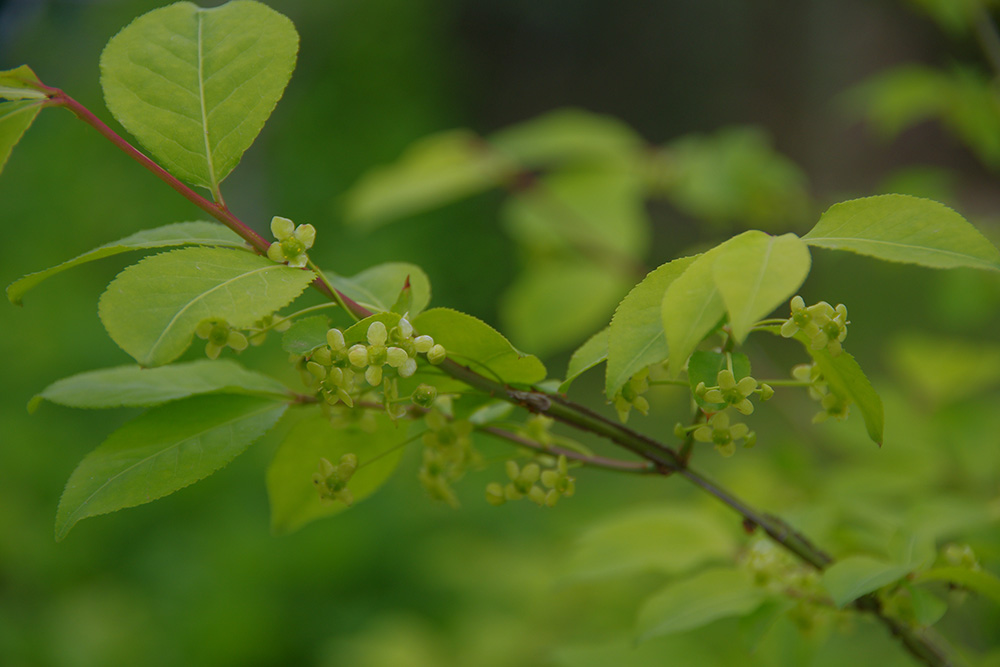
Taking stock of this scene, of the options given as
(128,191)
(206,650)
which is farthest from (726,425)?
(128,191)

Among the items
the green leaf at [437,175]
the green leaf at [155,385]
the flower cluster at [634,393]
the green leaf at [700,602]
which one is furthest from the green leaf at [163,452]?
the green leaf at [437,175]

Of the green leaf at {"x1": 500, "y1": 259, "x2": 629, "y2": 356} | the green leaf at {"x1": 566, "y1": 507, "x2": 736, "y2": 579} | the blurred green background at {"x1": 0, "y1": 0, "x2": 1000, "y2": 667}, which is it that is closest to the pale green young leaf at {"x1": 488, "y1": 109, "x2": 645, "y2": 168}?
the green leaf at {"x1": 500, "y1": 259, "x2": 629, "y2": 356}

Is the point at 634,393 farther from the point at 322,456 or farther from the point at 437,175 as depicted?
the point at 437,175

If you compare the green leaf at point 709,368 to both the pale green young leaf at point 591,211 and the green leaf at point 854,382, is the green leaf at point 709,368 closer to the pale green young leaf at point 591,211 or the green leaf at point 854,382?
the green leaf at point 854,382

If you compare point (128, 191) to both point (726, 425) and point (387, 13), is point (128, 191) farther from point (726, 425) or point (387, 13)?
point (726, 425)

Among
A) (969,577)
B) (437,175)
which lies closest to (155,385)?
(969,577)

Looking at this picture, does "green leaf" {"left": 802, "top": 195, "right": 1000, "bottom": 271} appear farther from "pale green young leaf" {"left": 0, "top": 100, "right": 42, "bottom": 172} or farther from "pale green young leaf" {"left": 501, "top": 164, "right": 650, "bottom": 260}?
"pale green young leaf" {"left": 501, "top": 164, "right": 650, "bottom": 260}
